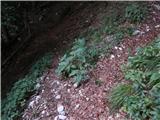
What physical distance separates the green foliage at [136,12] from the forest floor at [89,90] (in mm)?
169

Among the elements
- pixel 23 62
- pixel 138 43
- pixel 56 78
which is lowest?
pixel 23 62

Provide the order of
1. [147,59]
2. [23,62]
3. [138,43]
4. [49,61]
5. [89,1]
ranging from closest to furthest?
[147,59] → [138,43] → [49,61] → [23,62] → [89,1]

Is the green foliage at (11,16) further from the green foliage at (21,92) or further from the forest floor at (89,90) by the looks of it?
the forest floor at (89,90)

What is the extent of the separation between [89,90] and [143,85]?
1222mm

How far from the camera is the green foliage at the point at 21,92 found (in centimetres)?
668

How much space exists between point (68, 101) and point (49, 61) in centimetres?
170

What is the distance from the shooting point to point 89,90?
6176mm

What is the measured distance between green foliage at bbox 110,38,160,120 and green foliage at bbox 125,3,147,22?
3.97 ft

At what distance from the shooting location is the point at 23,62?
8.70m

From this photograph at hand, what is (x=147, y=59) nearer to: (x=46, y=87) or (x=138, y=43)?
(x=138, y=43)

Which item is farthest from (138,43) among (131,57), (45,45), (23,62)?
(23,62)

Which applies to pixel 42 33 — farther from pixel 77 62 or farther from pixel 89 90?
pixel 89 90

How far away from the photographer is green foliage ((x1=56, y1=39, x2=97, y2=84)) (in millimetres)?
6512

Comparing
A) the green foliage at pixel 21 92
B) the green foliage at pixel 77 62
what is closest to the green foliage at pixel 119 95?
the green foliage at pixel 77 62
